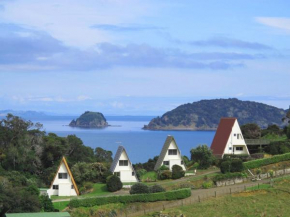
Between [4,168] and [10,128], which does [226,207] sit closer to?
[4,168]

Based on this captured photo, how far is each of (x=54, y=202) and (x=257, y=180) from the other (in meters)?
22.5

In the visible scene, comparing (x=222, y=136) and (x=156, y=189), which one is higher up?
(x=222, y=136)

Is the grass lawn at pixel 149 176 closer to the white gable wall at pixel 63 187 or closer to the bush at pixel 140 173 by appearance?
the bush at pixel 140 173

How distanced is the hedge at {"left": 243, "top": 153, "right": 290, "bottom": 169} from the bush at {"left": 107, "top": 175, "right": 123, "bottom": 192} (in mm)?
14779

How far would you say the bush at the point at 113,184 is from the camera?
5875 cm

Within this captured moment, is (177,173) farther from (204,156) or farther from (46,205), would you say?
(46,205)

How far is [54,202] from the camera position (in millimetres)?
54344

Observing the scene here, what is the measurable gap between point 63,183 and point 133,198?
11.0 metres

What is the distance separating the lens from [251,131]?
83438 millimetres

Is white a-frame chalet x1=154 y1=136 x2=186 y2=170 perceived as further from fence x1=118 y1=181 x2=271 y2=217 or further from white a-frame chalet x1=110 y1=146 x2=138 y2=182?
fence x1=118 y1=181 x2=271 y2=217

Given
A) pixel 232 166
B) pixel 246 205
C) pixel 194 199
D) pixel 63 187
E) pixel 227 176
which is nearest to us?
pixel 246 205

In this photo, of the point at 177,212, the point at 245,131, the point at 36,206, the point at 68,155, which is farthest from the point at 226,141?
the point at 36,206

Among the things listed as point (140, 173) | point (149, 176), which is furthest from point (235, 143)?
point (140, 173)

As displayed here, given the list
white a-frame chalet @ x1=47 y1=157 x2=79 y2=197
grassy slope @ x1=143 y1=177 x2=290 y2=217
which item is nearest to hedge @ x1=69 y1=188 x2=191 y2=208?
grassy slope @ x1=143 y1=177 x2=290 y2=217
